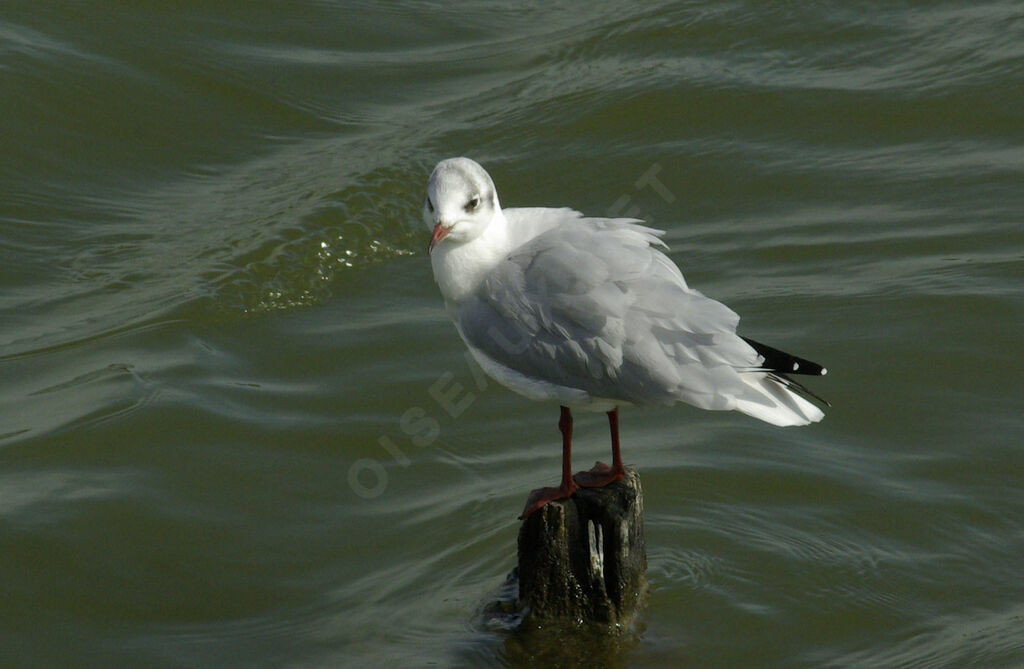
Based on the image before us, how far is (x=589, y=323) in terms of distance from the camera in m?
4.71

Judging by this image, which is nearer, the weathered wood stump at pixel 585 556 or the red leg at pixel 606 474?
the weathered wood stump at pixel 585 556

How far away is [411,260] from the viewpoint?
848 cm

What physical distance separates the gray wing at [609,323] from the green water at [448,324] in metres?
0.95

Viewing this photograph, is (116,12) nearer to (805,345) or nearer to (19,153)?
(19,153)

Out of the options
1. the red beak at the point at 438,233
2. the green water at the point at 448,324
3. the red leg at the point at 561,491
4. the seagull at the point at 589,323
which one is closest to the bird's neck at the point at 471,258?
the seagull at the point at 589,323

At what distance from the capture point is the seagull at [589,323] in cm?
455

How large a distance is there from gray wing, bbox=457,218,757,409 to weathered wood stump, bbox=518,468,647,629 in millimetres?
360

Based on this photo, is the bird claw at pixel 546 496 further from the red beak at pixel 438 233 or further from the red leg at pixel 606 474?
the red beak at pixel 438 233

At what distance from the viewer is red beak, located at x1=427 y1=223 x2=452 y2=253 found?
473 centimetres

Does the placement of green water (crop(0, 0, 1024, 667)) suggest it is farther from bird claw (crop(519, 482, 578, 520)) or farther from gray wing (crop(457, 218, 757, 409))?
gray wing (crop(457, 218, 757, 409))

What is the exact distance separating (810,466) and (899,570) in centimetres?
74

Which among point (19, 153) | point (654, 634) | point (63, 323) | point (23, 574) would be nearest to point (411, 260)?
point (63, 323)

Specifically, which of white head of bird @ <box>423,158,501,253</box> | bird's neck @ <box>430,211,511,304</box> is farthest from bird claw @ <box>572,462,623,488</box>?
white head of bird @ <box>423,158,501,253</box>

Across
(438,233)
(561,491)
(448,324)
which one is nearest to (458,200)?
(438,233)
